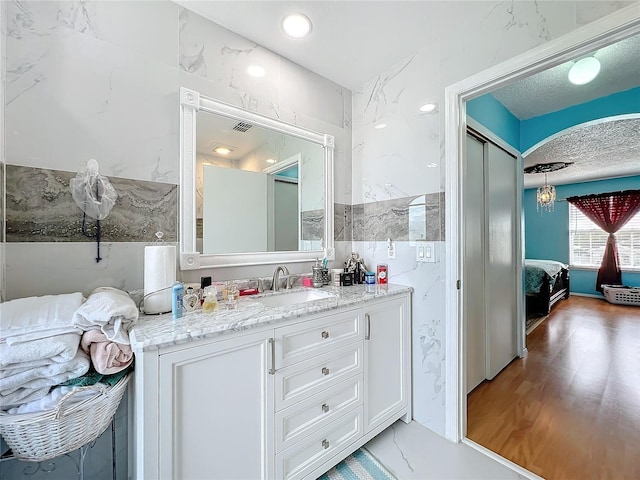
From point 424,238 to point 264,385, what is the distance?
127 cm

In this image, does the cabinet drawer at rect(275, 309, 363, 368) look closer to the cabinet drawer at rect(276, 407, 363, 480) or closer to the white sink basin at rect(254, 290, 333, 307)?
the white sink basin at rect(254, 290, 333, 307)

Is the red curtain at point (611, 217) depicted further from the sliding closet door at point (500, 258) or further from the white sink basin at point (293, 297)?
the white sink basin at point (293, 297)

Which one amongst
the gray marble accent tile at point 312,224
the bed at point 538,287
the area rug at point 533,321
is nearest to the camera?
the gray marble accent tile at point 312,224

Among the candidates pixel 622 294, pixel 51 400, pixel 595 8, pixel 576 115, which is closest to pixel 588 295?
pixel 622 294

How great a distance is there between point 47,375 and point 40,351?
82 mm

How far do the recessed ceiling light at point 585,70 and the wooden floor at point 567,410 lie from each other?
7.87ft

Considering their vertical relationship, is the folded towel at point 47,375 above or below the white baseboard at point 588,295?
above

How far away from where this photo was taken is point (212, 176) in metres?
1.53

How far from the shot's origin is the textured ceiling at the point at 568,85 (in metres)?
1.83

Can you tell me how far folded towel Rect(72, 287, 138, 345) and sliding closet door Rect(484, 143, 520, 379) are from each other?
8.18 ft

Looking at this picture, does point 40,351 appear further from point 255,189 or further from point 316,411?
point 255,189

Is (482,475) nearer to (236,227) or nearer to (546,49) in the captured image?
(236,227)

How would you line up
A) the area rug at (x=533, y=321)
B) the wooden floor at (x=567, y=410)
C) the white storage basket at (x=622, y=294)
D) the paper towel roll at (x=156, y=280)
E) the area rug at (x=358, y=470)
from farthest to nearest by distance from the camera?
the white storage basket at (x=622, y=294) < the area rug at (x=533, y=321) < the wooden floor at (x=567, y=410) < the area rug at (x=358, y=470) < the paper towel roll at (x=156, y=280)

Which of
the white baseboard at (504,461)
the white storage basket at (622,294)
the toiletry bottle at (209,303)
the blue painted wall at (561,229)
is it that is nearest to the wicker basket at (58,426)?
the toiletry bottle at (209,303)
